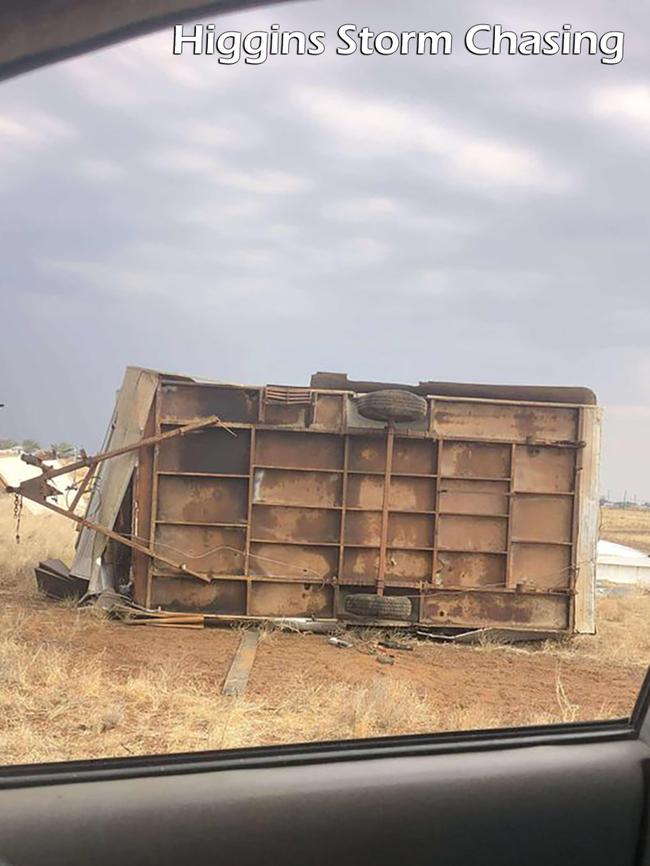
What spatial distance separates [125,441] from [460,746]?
6154mm

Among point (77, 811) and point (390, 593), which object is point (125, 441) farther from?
point (77, 811)

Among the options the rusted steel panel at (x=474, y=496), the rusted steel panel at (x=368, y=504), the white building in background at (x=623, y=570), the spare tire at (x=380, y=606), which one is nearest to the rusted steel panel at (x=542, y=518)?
the rusted steel panel at (x=368, y=504)

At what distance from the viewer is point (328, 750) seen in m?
1.89

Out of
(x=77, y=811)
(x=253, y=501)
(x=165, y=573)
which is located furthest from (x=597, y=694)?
(x=77, y=811)

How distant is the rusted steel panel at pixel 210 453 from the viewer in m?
7.41

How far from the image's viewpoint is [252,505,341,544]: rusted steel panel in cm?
740

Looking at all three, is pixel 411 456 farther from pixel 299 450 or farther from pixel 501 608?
pixel 501 608

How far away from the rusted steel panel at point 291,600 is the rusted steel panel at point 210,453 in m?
1.10

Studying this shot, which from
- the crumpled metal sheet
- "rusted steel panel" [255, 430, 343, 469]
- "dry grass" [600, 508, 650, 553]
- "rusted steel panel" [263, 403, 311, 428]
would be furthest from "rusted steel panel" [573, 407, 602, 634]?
"dry grass" [600, 508, 650, 553]

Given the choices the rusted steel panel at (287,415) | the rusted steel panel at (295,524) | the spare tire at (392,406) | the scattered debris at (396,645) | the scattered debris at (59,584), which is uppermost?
the spare tire at (392,406)

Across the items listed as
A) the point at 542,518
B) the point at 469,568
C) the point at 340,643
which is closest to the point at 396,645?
the point at 340,643

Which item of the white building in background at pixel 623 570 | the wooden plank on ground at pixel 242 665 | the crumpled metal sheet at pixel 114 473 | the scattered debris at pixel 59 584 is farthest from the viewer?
the white building in background at pixel 623 570

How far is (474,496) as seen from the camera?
7.45 meters

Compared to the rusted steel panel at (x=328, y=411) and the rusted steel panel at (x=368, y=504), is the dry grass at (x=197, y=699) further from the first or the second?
the rusted steel panel at (x=328, y=411)
